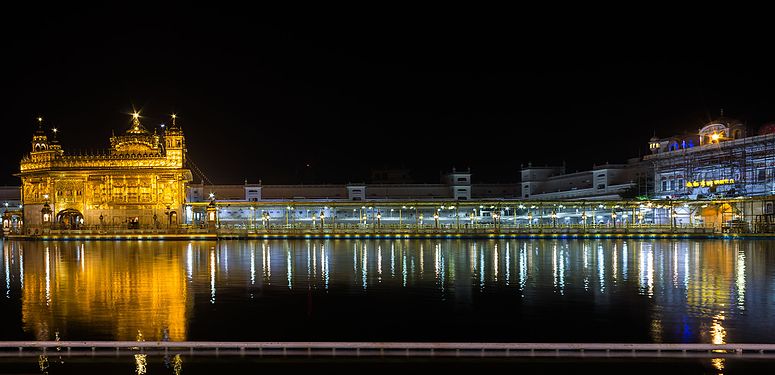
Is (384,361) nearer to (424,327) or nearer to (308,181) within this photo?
(424,327)

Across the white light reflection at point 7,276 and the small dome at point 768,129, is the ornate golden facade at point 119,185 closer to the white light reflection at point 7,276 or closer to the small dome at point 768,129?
the white light reflection at point 7,276

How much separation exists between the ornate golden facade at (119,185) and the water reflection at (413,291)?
34928mm

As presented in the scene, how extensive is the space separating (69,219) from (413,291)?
196 feet

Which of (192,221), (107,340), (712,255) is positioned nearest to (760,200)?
(712,255)

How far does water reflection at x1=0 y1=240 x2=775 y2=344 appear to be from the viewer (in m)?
16.2

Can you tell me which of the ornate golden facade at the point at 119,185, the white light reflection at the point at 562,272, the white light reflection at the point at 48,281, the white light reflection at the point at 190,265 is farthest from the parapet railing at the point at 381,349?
the ornate golden facade at the point at 119,185

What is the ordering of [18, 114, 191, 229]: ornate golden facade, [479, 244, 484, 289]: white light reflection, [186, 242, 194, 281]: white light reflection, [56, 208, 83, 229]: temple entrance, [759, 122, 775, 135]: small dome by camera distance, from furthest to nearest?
[18, 114, 191, 229]: ornate golden facade, [56, 208, 83, 229]: temple entrance, [759, 122, 775, 135]: small dome, [186, 242, 194, 281]: white light reflection, [479, 244, 484, 289]: white light reflection

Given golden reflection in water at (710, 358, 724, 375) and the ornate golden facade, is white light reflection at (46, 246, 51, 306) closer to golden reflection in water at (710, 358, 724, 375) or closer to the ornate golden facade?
golden reflection in water at (710, 358, 724, 375)

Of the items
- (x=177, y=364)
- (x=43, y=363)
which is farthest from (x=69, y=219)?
(x=177, y=364)

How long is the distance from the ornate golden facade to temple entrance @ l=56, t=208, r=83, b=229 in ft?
0.30

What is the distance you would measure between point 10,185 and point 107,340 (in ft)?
290

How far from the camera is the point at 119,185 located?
232 feet

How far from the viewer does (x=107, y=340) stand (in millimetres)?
14469

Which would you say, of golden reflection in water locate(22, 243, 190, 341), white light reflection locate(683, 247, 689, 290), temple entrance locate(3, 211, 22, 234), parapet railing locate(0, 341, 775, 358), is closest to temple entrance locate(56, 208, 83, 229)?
temple entrance locate(3, 211, 22, 234)
